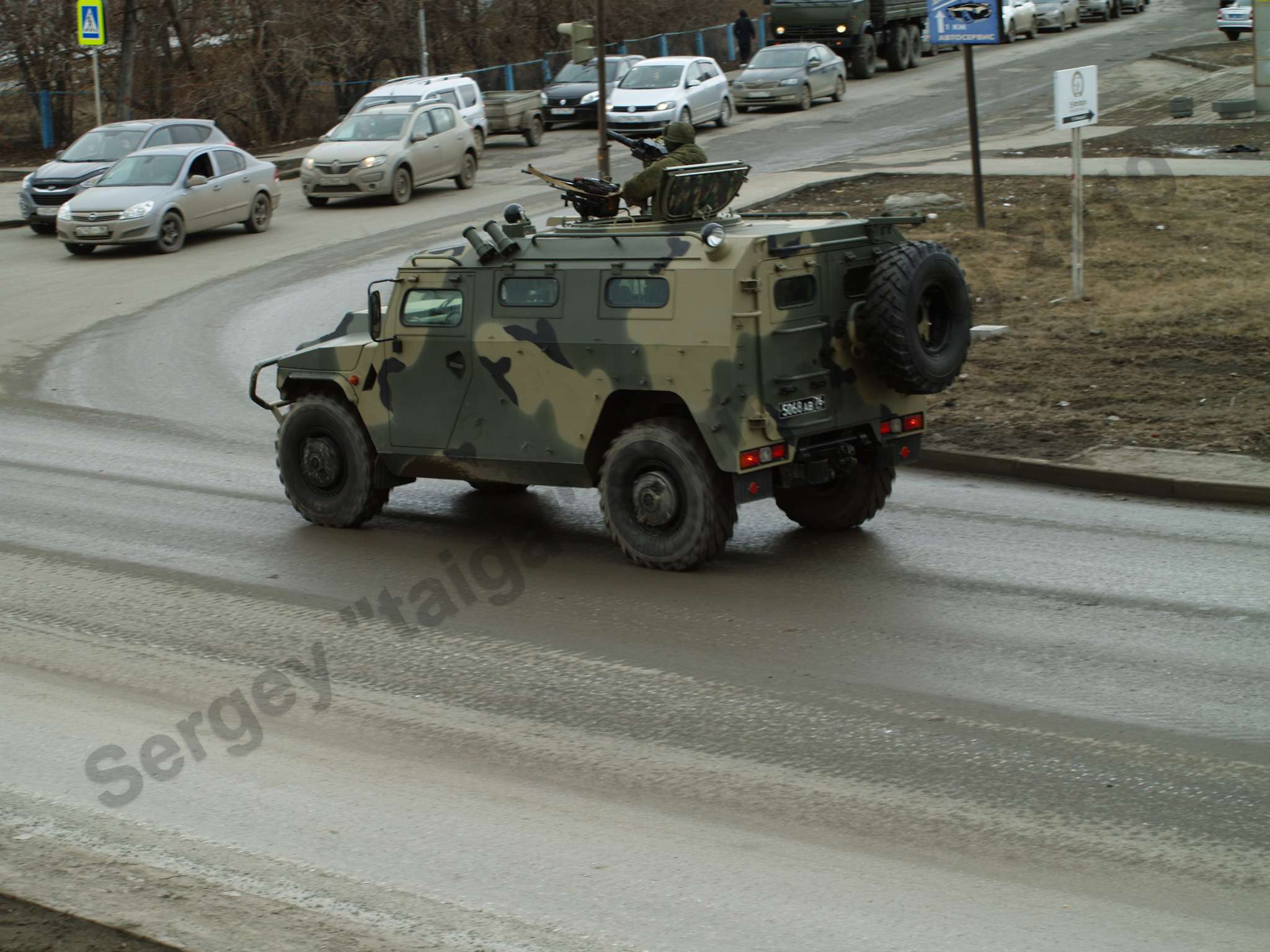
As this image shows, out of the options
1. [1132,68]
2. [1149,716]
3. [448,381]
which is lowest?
[1149,716]

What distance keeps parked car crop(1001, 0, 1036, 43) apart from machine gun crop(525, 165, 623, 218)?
43730mm

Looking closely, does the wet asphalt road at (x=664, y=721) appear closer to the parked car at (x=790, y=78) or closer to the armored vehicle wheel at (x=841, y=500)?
the armored vehicle wheel at (x=841, y=500)

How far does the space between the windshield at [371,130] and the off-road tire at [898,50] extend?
74.0ft

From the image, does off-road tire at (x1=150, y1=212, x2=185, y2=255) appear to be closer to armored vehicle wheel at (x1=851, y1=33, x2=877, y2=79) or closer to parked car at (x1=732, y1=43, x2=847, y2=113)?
parked car at (x1=732, y1=43, x2=847, y2=113)

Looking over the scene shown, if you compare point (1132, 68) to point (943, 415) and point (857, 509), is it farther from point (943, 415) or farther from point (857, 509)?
point (857, 509)

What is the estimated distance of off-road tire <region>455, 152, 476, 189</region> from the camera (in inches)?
1195

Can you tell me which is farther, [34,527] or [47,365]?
[47,365]

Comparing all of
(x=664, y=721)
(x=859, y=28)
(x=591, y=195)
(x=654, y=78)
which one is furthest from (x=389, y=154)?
(x=664, y=721)

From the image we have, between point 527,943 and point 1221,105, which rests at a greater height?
point 1221,105

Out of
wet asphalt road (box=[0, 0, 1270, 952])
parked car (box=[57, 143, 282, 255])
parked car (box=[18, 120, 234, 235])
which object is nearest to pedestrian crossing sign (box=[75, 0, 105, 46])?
parked car (box=[18, 120, 234, 235])

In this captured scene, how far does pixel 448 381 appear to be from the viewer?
33.2 feet

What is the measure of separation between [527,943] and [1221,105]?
1142 inches

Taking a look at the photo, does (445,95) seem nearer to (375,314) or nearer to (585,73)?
(585,73)

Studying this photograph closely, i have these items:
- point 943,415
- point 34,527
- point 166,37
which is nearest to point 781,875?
point 34,527
